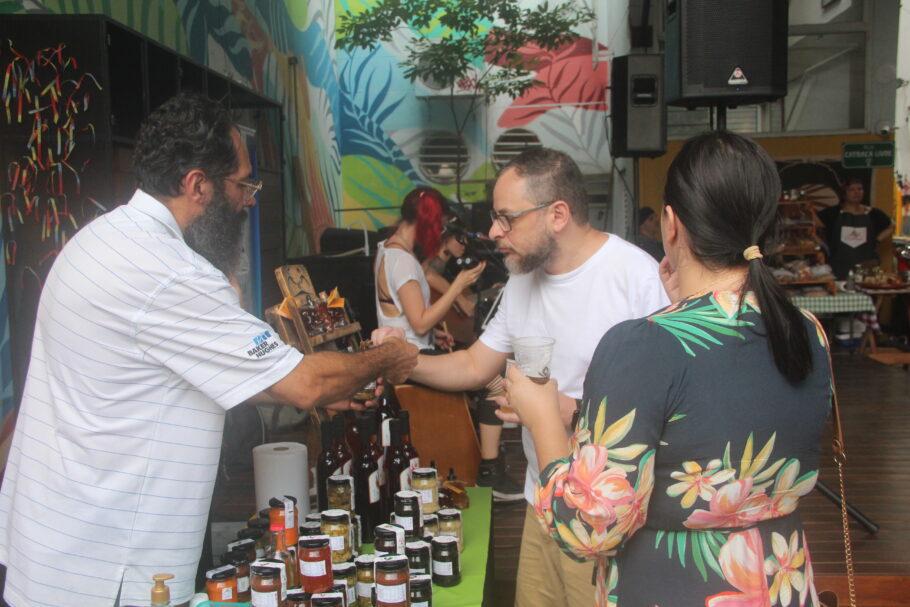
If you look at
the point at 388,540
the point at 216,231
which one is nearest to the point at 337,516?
the point at 388,540

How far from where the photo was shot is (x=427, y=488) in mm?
2195

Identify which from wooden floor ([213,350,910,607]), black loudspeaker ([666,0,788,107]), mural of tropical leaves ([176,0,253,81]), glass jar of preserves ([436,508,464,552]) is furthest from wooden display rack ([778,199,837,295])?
glass jar of preserves ([436,508,464,552])

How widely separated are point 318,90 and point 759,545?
8.78 meters

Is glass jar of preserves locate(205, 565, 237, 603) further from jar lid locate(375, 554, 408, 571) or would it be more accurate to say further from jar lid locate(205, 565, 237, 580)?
jar lid locate(375, 554, 408, 571)

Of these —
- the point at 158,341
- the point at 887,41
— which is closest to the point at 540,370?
the point at 158,341

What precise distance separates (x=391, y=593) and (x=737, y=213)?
0.97 meters

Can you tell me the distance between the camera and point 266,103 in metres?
6.16

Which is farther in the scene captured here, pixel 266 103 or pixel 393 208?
pixel 393 208

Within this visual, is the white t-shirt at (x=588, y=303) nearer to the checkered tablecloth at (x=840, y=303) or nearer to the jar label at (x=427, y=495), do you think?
the jar label at (x=427, y=495)

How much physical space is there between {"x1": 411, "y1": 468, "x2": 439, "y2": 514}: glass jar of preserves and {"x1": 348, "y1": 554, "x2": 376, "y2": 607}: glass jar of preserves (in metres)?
0.39

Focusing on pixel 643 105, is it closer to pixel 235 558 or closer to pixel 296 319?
pixel 296 319

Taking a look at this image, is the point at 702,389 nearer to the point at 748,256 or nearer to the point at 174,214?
the point at 748,256

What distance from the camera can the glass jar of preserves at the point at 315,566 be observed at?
167 centimetres

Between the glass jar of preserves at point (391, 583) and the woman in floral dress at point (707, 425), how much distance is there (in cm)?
43
